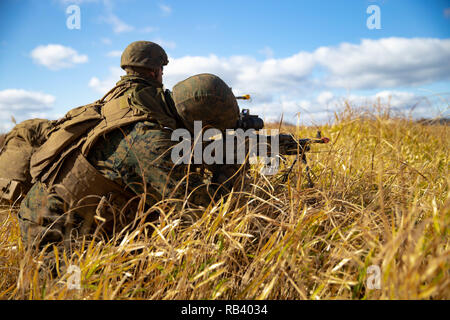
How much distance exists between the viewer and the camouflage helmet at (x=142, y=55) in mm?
2705

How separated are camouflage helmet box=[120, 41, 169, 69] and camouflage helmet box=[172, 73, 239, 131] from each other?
0.49 m

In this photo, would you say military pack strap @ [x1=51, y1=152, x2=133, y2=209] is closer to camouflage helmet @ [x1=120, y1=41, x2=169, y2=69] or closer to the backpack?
the backpack

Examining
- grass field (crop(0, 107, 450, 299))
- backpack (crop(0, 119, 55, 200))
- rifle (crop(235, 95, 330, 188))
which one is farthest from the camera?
backpack (crop(0, 119, 55, 200))

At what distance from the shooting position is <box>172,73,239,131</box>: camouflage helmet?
7.65ft

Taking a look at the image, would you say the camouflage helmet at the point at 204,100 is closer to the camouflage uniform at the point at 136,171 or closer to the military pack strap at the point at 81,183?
the camouflage uniform at the point at 136,171

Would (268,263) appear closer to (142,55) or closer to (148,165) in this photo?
(148,165)

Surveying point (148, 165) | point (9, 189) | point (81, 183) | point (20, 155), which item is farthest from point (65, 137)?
point (9, 189)

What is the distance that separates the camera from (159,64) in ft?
9.21

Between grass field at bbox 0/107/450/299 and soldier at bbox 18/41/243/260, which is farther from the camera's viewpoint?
soldier at bbox 18/41/243/260

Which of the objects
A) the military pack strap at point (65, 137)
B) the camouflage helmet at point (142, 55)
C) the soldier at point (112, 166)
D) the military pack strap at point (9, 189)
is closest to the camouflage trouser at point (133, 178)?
the soldier at point (112, 166)

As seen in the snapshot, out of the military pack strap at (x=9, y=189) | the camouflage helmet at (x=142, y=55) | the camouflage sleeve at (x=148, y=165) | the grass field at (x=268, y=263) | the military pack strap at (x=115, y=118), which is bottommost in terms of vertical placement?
the grass field at (x=268, y=263)

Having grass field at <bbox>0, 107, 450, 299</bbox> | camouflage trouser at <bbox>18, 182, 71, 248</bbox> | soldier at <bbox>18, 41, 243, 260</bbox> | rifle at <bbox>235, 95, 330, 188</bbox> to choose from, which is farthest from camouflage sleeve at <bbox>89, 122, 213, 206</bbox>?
rifle at <bbox>235, 95, 330, 188</bbox>
